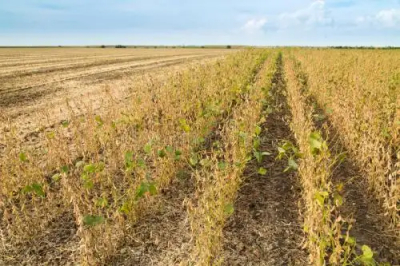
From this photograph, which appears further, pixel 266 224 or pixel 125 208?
pixel 266 224

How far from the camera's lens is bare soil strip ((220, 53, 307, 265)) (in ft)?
9.32

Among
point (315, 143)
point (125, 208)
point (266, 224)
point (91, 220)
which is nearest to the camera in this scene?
point (91, 220)

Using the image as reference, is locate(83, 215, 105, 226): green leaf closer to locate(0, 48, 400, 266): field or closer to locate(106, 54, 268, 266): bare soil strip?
locate(0, 48, 400, 266): field

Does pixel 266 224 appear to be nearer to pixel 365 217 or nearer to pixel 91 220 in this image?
pixel 365 217

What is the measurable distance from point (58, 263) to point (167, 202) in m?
1.22

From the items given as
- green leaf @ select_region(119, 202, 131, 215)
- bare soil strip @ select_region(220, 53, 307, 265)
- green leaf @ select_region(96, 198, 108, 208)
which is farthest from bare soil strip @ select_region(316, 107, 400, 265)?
green leaf @ select_region(96, 198, 108, 208)

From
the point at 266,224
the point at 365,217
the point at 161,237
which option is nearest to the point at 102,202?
the point at 161,237

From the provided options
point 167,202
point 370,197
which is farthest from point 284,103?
point 167,202

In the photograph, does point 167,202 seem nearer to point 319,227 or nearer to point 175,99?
point 319,227

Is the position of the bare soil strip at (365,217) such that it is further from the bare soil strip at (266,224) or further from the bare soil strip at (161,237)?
the bare soil strip at (161,237)

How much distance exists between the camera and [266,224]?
10.7 feet

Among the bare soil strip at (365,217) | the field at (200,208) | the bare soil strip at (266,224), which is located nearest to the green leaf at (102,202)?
the field at (200,208)

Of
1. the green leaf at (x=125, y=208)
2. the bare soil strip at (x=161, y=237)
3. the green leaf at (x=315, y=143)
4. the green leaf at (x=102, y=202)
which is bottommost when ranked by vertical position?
the bare soil strip at (x=161, y=237)

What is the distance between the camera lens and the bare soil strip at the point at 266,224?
284 cm
